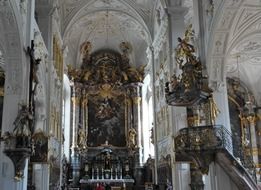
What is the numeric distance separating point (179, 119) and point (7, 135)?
822cm

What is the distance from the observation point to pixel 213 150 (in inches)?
414

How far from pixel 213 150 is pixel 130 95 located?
16563 mm

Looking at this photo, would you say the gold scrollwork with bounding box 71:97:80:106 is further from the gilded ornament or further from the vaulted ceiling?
the gilded ornament

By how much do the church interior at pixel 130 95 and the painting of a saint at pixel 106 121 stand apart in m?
0.07

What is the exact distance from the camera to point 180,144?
1100 cm

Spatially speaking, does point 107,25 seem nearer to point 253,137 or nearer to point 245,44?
point 245,44

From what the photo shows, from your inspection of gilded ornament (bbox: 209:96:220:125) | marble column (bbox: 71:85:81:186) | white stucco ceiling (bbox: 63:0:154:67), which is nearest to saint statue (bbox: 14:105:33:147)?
gilded ornament (bbox: 209:96:220:125)

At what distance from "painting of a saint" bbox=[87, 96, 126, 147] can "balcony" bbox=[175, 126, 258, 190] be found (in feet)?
50.6

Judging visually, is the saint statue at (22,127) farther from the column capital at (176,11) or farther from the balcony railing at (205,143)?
the column capital at (176,11)

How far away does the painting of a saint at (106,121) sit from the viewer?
26031 mm

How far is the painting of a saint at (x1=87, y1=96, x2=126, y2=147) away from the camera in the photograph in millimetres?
26031

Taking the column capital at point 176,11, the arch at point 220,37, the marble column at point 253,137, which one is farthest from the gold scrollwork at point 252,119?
the arch at point 220,37

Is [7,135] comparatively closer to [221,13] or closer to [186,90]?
[186,90]

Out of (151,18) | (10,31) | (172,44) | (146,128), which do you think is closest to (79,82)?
(146,128)
